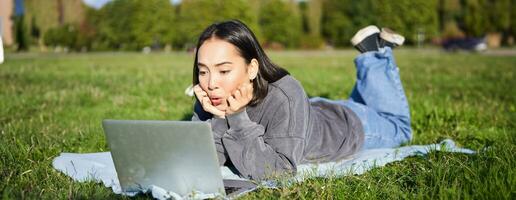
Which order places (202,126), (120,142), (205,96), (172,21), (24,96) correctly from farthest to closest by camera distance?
(172,21) < (24,96) < (205,96) < (120,142) < (202,126)

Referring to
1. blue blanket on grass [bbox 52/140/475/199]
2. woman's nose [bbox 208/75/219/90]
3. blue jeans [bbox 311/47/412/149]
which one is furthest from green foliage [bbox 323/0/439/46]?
woman's nose [bbox 208/75/219/90]

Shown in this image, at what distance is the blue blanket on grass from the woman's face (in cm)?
47

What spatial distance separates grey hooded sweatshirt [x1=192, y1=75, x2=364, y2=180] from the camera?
262 cm

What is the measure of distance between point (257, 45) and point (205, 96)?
398 millimetres

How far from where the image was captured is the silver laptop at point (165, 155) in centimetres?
205

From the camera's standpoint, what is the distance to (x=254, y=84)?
2.85 m

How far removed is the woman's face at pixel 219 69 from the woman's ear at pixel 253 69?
0.32ft

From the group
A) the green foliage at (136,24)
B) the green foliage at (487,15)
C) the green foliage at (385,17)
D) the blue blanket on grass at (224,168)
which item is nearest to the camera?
the blue blanket on grass at (224,168)

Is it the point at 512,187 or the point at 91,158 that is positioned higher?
the point at 512,187

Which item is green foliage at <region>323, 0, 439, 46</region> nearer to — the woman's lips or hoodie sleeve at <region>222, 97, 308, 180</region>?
hoodie sleeve at <region>222, 97, 308, 180</region>

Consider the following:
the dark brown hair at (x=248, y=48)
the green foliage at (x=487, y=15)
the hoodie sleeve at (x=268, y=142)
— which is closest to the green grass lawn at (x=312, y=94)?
the hoodie sleeve at (x=268, y=142)

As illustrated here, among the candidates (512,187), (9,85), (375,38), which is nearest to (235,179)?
(512,187)

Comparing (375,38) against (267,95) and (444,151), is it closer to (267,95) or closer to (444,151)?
(444,151)

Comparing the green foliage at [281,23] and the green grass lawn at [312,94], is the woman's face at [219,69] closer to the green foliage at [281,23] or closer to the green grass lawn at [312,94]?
the green grass lawn at [312,94]
